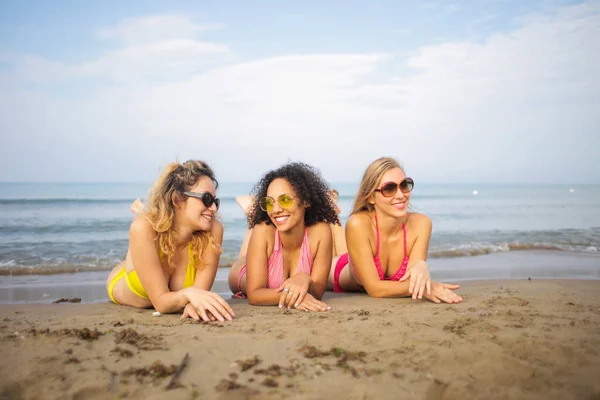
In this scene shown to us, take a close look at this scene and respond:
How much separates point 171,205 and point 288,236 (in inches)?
49.3

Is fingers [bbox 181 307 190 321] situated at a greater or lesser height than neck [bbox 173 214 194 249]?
lesser

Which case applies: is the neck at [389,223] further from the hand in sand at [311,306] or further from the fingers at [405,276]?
the hand in sand at [311,306]

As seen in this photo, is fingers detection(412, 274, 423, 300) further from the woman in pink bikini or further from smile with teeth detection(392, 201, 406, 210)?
smile with teeth detection(392, 201, 406, 210)

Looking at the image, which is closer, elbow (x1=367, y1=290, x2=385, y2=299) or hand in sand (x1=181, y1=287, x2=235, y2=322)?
hand in sand (x1=181, y1=287, x2=235, y2=322)

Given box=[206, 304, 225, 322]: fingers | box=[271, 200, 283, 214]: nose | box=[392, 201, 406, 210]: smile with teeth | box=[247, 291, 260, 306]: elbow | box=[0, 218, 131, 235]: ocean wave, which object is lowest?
box=[0, 218, 131, 235]: ocean wave

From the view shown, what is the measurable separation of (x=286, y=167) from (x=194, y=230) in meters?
1.20

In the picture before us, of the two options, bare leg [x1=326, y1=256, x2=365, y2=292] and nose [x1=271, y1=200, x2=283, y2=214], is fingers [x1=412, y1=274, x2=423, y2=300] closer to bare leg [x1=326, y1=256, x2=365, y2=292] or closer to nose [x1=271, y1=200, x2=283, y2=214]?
bare leg [x1=326, y1=256, x2=365, y2=292]

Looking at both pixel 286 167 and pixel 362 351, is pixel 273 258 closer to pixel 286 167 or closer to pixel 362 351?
pixel 286 167

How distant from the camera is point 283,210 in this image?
516cm

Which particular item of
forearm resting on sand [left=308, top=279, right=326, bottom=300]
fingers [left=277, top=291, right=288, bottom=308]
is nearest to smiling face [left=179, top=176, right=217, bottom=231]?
fingers [left=277, top=291, right=288, bottom=308]

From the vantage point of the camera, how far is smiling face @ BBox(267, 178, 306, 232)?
517 cm

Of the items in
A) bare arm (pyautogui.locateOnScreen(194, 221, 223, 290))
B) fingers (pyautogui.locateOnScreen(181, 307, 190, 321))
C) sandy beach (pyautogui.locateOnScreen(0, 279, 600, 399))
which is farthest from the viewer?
bare arm (pyautogui.locateOnScreen(194, 221, 223, 290))

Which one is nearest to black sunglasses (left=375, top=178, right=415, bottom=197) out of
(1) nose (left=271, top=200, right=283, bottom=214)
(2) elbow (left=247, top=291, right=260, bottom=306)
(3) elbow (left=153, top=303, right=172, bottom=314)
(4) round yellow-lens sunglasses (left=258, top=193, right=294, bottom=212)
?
(4) round yellow-lens sunglasses (left=258, top=193, right=294, bottom=212)

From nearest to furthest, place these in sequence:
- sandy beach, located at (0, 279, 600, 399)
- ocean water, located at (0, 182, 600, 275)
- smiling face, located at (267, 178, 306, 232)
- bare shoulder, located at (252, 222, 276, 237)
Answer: sandy beach, located at (0, 279, 600, 399) < smiling face, located at (267, 178, 306, 232) < bare shoulder, located at (252, 222, 276, 237) < ocean water, located at (0, 182, 600, 275)
